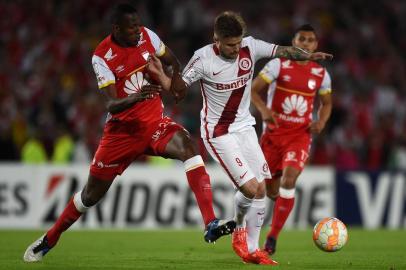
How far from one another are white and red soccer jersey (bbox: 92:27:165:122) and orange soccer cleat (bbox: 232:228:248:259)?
150cm

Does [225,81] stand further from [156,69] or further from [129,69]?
[129,69]

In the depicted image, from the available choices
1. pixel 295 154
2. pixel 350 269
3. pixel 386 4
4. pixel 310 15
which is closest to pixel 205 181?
pixel 350 269

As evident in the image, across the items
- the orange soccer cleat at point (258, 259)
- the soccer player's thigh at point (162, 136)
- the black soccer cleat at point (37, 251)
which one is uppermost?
the soccer player's thigh at point (162, 136)

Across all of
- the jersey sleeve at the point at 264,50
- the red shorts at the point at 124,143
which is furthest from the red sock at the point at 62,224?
the jersey sleeve at the point at 264,50

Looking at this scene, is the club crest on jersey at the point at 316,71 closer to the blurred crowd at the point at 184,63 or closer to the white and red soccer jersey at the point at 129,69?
the white and red soccer jersey at the point at 129,69

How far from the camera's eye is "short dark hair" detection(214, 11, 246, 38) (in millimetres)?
8781

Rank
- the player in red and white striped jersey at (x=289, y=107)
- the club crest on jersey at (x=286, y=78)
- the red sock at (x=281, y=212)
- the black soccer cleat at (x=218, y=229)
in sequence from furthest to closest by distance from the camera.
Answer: the club crest on jersey at (x=286, y=78), the player in red and white striped jersey at (x=289, y=107), the red sock at (x=281, y=212), the black soccer cleat at (x=218, y=229)

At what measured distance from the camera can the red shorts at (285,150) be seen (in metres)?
11.0

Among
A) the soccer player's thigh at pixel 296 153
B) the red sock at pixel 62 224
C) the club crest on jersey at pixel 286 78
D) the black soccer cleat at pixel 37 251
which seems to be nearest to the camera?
the black soccer cleat at pixel 37 251

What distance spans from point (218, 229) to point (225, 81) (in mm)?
1765

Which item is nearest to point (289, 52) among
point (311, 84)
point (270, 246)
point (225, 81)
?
point (225, 81)

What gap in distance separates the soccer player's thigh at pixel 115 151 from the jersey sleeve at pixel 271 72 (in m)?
2.63

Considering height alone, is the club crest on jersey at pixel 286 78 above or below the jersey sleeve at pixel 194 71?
below

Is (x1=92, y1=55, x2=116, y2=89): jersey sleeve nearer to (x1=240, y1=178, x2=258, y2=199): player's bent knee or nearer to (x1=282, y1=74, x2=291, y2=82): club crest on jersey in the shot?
(x1=240, y1=178, x2=258, y2=199): player's bent knee
